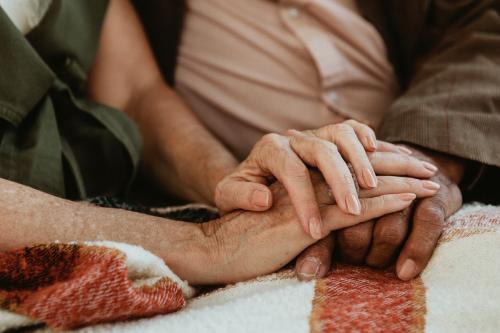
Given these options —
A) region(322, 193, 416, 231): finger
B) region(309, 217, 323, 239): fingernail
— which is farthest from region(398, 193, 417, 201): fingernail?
region(309, 217, 323, 239): fingernail

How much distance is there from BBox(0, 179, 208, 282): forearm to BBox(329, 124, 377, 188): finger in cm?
20

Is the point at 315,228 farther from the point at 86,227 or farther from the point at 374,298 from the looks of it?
the point at 86,227

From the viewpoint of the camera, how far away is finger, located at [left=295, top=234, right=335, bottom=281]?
548 mm

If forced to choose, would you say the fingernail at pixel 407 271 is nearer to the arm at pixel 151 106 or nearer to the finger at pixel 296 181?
the finger at pixel 296 181

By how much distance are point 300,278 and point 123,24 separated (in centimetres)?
65

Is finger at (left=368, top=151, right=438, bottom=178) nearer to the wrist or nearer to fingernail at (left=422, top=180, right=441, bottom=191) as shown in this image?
fingernail at (left=422, top=180, right=441, bottom=191)

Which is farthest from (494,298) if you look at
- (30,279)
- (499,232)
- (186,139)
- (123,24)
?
(123,24)

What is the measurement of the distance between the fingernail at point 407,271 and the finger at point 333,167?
8 centimetres

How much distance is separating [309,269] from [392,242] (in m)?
0.10

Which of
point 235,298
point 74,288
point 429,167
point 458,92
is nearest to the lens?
point 74,288

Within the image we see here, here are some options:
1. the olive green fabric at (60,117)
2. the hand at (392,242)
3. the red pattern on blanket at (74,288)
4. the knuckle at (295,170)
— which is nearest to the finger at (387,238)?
the hand at (392,242)

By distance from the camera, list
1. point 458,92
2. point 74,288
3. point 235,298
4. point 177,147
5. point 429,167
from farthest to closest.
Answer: point 177,147 → point 458,92 → point 429,167 → point 235,298 → point 74,288

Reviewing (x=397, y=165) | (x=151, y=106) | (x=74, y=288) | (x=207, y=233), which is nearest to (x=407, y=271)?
(x=397, y=165)

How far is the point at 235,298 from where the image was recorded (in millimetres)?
539
